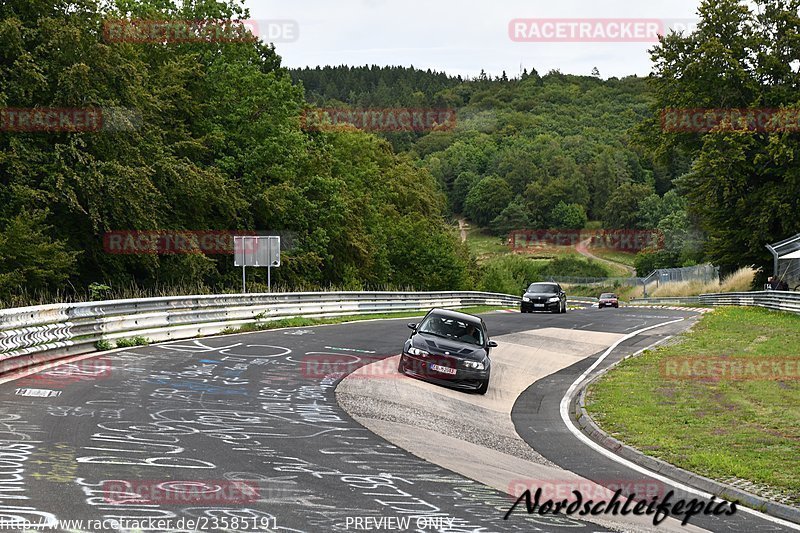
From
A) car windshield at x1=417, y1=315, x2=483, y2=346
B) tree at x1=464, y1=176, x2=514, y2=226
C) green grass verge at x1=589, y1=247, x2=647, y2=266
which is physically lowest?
green grass verge at x1=589, y1=247, x2=647, y2=266

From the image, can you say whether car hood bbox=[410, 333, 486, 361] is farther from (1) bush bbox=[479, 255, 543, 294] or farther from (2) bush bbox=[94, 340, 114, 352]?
(1) bush bbox=[479, 255, 543, 294]

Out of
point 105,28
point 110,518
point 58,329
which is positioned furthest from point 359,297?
point 110,518

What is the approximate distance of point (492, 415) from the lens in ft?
51.8

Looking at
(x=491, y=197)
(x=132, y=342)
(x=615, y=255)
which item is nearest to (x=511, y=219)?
(x=491, y=197)

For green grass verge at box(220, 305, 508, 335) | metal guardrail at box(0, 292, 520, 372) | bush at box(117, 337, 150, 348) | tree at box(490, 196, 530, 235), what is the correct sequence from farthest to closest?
tree at box(490, 196, 530, 235) < green grass verge at box(220, 305, 508, 335) < bush at box(117, 337, 150, 348) < metal guardrail at box(0, 292, 520, 372)

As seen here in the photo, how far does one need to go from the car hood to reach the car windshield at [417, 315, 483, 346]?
0.24 metres

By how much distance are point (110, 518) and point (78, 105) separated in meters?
31.7

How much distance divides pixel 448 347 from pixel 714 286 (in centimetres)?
5826

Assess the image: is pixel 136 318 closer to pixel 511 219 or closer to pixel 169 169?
pixel 169 169

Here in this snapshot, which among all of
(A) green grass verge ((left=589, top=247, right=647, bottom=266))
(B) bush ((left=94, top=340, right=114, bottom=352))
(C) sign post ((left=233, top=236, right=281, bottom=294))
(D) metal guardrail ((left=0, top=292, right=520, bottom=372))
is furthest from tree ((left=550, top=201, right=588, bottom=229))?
(B) bush ((left=94, top=340, right=114, bottom=352))

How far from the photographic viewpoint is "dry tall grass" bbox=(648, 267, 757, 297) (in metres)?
66.1

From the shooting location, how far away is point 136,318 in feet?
66.1

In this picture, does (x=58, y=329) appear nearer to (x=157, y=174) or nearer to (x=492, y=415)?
(x=492, y=415)

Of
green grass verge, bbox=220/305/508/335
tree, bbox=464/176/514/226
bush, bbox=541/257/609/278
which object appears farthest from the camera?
tree, bbox=464/176/514/226
